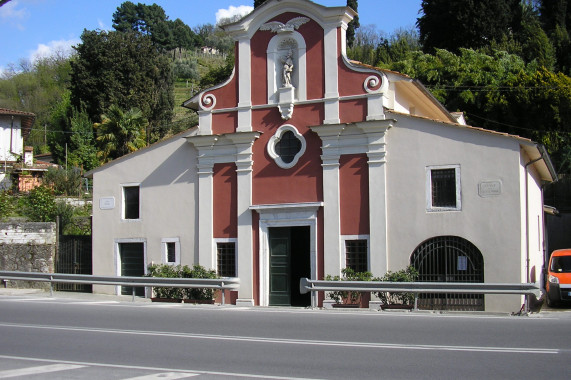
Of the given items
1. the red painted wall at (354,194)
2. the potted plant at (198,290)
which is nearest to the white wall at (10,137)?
the potted plant at (198,290)

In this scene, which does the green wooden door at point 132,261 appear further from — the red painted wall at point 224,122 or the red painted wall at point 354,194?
the red painted wall at point 354,194

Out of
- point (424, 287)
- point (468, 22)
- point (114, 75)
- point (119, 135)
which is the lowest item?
point (424, 287)

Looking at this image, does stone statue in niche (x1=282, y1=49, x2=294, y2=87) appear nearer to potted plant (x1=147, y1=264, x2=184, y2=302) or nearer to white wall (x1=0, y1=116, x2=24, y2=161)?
potted plant (x1=147, y1=264, x2=184, y2=302)

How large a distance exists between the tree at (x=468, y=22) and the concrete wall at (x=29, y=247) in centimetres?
3938

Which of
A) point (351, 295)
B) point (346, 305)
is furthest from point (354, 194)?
point (346, 305)

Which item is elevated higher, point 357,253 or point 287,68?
point 287,68

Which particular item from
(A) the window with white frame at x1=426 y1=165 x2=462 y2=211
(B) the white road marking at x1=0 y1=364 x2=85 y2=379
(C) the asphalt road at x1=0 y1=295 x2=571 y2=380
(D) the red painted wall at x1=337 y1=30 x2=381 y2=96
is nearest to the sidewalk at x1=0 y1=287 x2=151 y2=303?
(C) the asphalt road at x1=0 y1=295 x2=571 y2=380

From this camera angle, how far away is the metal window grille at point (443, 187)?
20.8 m

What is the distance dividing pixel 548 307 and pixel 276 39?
12.0 meters

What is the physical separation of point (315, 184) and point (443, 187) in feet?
13.3

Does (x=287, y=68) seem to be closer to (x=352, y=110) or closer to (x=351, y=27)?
(x=352, y=110)

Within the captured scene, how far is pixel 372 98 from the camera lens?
2181 centimetres

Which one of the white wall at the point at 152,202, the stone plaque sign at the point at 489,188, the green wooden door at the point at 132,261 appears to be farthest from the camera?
the green wooden door at the point at 132,261

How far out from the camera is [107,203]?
2597 cm
